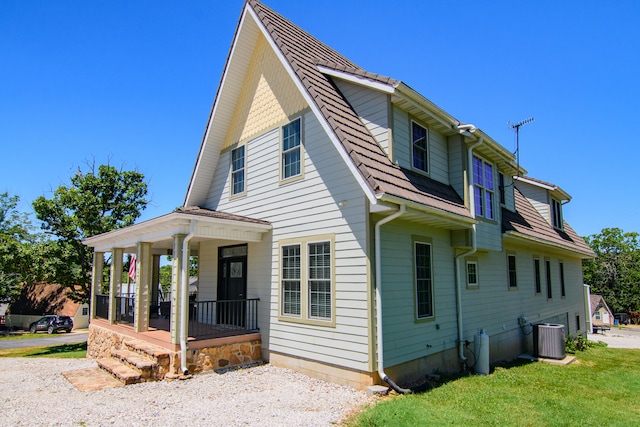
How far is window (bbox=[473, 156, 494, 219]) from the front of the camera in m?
10.6

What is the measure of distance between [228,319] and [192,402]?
427 centimetres

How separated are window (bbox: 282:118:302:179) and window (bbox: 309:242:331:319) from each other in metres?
1.96

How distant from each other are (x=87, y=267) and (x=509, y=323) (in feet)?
69.5

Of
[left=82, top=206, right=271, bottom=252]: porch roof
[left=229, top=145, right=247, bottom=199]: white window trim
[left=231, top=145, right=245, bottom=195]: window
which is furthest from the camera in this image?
[left=231, top=145, right=245, bottom=195]: window

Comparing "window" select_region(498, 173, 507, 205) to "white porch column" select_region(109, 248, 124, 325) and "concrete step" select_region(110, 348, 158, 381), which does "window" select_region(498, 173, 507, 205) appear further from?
"white porch column" select_region(109, 248, 124, 325)

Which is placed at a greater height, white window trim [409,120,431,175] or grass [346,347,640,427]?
white window trim [409,120,431,175]

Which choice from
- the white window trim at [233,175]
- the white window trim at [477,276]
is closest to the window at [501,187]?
the white window trim at [477,276]

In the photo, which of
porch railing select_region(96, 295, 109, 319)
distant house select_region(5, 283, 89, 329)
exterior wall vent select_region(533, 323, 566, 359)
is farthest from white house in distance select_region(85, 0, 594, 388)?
distant house select_region(5, 283, 89, 329)

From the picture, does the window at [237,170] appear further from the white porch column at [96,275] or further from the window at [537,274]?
the window at [537,274]

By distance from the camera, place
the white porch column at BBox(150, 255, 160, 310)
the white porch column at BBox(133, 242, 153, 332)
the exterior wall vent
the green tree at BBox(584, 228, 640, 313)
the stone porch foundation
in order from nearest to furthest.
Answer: the stone porch foundation → the white porch column at BBox(133, 242, 153, 332) → the exterior wall vent → the white porch column at BBox(150, 255, 160, 310) → the green tree at BBox(584, 228, 640, 313)

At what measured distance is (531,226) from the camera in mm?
14266

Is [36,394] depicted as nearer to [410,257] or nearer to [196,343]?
[196,343]

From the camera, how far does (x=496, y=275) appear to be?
38.9ft

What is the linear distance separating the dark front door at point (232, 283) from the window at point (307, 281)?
1747 millimetres
